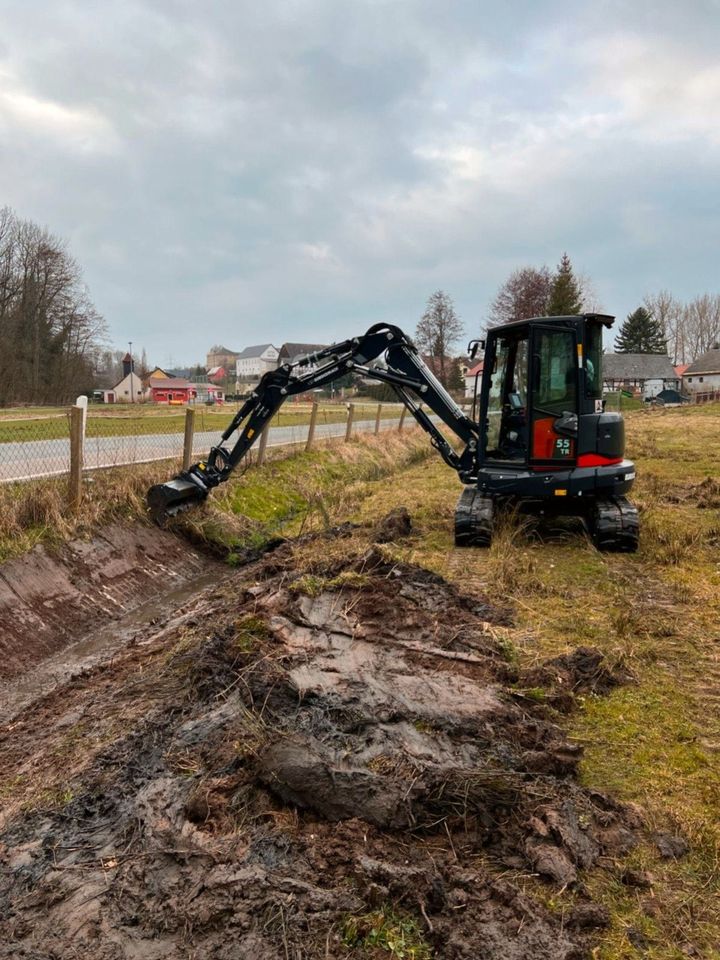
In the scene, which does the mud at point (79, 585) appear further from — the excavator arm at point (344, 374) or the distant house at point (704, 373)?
the distant house at point (704, 373)

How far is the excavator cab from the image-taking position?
316 inches

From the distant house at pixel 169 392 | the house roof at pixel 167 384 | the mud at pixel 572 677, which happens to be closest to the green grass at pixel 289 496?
the mud at pixel 572 677

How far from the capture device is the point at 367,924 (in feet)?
8.21

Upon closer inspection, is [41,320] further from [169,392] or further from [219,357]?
[219,357]

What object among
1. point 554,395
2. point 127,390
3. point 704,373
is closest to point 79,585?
point 554,395

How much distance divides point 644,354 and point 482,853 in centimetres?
8165

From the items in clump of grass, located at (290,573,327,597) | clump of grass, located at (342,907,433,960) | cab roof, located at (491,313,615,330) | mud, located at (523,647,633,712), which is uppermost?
cab roof, located at (491,313,615,330)

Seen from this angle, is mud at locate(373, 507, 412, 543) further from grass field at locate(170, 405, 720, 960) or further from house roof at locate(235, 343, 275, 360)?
house roof at locate(235, 343, 275, 360)

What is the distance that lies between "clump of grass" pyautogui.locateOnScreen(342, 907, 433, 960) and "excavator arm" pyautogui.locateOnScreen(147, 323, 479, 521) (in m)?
7.28

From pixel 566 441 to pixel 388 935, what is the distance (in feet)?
21.6

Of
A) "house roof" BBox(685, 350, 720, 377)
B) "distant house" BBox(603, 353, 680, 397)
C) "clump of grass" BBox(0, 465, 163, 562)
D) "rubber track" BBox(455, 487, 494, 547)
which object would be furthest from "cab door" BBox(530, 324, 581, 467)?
"house roof" BBox(685, 350, 720, 377)

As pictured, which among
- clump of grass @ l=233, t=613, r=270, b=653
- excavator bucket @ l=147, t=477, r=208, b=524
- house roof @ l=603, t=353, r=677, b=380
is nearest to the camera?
clump of grass @ l=233, t=613, r=270, b=653

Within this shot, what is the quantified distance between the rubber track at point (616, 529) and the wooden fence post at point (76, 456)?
6.20 m

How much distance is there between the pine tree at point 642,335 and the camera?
264ft
